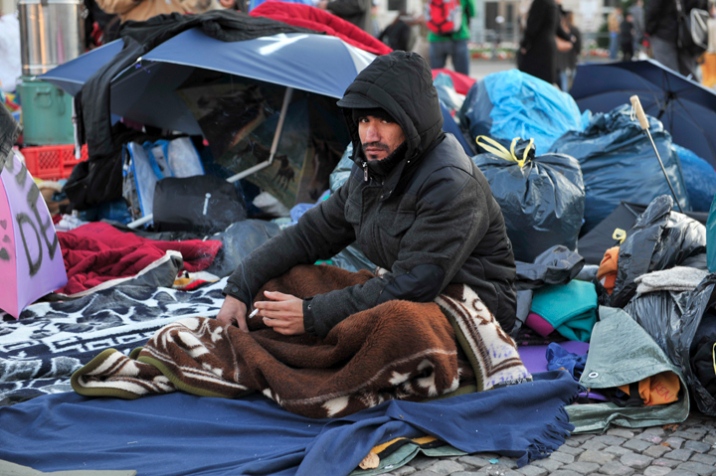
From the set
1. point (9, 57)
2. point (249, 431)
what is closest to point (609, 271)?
point (249, 431)

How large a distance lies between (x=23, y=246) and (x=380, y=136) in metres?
1.97

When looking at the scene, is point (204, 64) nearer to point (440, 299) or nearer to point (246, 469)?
point (440, 299)

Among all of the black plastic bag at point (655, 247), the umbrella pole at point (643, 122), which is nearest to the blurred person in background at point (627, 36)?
the umbrella pole at point (643, 122)

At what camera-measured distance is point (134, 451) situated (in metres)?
3.07

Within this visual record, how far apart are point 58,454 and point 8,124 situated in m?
1.05

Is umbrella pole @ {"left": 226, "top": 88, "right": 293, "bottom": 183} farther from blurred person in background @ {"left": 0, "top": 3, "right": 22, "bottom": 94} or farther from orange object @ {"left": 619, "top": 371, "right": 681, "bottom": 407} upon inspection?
blurred person in background @ {"left": 0, "top": 3, "right": 22, "bottom": 94}

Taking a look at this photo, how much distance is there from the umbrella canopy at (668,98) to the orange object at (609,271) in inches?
Answer: 92.8

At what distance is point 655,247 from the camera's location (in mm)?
4402

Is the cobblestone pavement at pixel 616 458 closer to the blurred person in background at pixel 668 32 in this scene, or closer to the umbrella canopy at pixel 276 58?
the umbrella canopy at pixel 276 58

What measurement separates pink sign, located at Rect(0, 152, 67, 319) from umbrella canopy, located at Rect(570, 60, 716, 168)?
426cm

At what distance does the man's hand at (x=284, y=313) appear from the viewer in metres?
3.44

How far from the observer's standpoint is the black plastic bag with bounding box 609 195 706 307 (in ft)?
14.3

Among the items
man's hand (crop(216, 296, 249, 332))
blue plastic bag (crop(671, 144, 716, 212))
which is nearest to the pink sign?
man's hand (crop(216, 296, 249, 332))

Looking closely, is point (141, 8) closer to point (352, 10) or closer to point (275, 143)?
point (275, 143)
